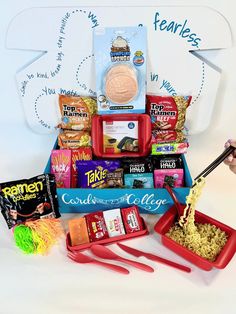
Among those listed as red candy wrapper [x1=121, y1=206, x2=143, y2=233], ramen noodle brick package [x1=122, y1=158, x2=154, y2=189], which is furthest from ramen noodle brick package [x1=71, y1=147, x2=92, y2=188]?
red candy wrapper [x1=121, y1=206, x2=143, y2=233]

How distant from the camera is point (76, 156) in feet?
4.06

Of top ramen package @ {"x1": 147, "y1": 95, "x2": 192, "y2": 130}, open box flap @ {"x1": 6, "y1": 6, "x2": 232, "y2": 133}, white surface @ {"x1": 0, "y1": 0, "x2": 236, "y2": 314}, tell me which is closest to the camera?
white surface @ {"x1": 0, "y1": 0, "x2": 236, "y2": 314}

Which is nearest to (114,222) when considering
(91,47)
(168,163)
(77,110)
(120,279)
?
(120,279)

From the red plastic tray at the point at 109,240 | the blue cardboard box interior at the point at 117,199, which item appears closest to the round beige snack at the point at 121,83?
the blue cardboard box interior at the point at 117,199

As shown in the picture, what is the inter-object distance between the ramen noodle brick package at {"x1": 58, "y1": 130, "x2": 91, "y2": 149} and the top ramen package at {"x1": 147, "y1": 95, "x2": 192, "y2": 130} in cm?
23

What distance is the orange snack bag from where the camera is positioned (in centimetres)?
101

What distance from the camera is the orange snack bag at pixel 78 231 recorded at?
1012 mm

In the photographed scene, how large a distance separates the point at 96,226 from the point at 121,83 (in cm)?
44

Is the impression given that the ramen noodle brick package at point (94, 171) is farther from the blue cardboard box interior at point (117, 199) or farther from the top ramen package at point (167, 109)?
the top ramen package at point (167, 109)

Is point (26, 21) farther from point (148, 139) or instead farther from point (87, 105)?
point (148, 139)

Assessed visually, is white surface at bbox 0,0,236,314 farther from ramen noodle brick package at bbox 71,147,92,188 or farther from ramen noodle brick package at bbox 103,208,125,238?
ramen noodle brick package at bbox 71,147,92,188

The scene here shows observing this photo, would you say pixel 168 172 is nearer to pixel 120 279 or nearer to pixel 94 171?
pixel 94 171

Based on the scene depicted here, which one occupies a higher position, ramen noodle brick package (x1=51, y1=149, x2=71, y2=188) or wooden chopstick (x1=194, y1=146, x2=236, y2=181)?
wooden chopstick (x1=194, y1=146, x2=236, y2=181)

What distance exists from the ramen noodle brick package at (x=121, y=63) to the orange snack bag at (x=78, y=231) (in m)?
0.41
